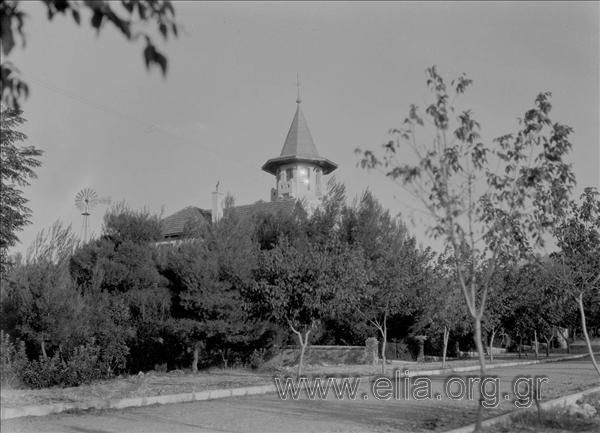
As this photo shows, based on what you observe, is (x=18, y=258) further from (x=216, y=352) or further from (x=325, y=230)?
(x=325, y=230)

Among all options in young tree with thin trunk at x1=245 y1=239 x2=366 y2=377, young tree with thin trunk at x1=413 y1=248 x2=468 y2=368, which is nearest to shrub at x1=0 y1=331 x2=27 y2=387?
young tree with thin trunk at x1=245 y1=239 x2=366 y2=377

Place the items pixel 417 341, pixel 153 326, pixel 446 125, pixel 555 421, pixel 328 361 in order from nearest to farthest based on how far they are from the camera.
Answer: pixel 446 125 → pixel 555 421 → pixel 153 326 → pixel 328 361 → pixel 417 341

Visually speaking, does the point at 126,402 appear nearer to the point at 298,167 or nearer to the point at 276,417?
the point at 276,417

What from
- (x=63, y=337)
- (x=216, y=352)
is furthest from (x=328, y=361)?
(x=63, y=337)

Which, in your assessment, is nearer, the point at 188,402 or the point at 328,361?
the point at 188,402

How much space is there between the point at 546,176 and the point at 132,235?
20088 mm

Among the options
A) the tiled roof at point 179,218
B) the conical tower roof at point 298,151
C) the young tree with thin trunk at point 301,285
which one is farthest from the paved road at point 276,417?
the conical tower roof at point 298,151

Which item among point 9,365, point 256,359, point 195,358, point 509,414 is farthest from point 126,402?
point 256,359

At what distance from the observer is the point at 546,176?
320 inches

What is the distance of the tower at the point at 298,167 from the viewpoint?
166 feet

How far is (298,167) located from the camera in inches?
2036

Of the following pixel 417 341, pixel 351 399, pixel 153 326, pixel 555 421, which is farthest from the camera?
pixel 417 341

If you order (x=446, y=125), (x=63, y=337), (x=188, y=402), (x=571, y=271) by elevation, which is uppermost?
(x=446, y=125)

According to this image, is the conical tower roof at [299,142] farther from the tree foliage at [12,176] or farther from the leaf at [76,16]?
the leaf at [76,16]
